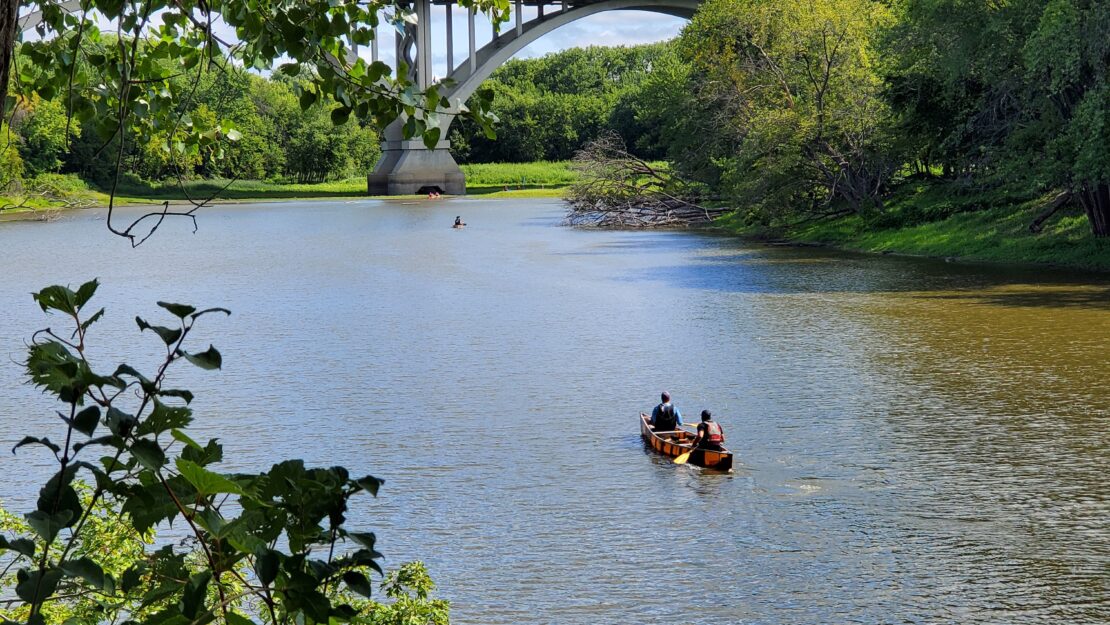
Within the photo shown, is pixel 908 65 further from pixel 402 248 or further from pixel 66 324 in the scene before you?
pixel 66 324

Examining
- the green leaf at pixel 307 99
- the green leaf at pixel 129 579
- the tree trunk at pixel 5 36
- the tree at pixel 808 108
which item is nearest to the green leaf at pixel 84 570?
the green leaf at pixel 129 579

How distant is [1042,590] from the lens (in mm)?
10523

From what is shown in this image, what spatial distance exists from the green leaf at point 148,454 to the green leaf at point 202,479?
0.05 meters

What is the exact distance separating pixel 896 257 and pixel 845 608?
2818 cm

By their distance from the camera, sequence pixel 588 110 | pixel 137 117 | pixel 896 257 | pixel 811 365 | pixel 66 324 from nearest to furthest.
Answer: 1. pixel 137 117
2. pixel 811 365
3. pixel 66 324
4. pixel 896 257
5. pixel 588 110

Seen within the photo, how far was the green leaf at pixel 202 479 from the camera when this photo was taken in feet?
9.11

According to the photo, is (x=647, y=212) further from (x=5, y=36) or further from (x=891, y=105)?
(x=5, y=36)

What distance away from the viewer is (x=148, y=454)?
8.96 feet

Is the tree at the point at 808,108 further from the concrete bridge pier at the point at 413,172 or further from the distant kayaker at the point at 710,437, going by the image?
the concrete bridge pier at the point at 413,172

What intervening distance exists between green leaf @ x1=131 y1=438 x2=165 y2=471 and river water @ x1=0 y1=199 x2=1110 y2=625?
7679 mm

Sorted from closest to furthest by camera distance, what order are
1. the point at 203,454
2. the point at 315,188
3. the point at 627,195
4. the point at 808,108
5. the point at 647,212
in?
the point at 203,454, the point at 808,108, the point at 627,195, the point at 647,212, the point at 315,188

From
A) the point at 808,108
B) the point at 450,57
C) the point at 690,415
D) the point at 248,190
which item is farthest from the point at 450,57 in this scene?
the point at 690,415

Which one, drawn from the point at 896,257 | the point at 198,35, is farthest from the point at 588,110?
the point at 198,35

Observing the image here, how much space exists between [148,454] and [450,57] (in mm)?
74541
